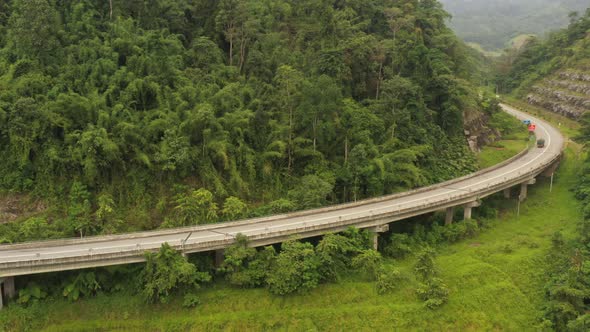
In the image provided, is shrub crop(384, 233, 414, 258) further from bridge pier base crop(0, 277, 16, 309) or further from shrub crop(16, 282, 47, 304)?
bridge pier base crop(0, 277, 16, 309)

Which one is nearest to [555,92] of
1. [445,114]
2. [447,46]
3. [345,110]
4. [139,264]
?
[447,46]

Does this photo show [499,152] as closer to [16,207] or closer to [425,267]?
[425,267]

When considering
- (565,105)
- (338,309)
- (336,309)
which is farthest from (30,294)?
(565,105)

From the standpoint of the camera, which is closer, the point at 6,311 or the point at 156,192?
the point at 6,311

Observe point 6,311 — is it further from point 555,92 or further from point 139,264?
point 555,92

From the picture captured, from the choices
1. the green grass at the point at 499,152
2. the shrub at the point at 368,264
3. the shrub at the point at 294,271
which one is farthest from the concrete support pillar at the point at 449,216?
the green grass at the point at 499,152

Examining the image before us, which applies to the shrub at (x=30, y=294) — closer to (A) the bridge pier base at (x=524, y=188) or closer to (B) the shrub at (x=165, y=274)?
(B) the shrub at (x=165, y=274)
